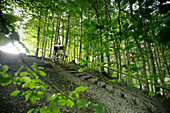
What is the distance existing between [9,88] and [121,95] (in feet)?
19.4

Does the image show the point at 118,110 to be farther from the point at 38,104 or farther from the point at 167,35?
the point at 167,35

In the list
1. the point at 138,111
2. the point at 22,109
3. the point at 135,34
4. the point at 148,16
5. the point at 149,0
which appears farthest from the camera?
the point at 138,111

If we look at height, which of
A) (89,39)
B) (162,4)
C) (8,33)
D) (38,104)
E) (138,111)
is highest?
(162,4)

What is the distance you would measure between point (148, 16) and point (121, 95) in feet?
16.3

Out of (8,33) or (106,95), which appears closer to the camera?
(8,33)

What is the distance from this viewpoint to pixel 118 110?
141 inches

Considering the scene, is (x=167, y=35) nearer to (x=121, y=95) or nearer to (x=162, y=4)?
(x=162, y=4)

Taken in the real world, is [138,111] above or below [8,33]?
below

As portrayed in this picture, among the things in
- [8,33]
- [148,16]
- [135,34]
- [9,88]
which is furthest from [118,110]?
[9,88]

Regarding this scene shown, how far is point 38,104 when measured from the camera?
2.97 meters

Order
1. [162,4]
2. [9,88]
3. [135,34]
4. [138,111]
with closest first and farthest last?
[162,4] < [135,34] < [9,88] < [138,111]

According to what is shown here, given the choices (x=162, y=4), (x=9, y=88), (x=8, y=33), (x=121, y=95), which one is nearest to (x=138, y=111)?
(x=121, y=95)

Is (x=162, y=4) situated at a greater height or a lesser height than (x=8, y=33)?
greater

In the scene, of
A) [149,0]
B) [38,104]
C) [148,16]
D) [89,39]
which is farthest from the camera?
[38,104]
